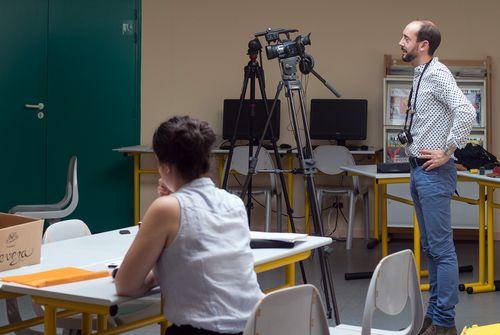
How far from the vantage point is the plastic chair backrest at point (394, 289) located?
7.75 ft

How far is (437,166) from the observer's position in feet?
12.7

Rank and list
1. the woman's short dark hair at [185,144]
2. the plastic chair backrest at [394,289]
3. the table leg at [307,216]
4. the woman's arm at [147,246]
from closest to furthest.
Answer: the woman's arm at [147,246]
the woman's short dark hair at [185,144]
the plastic chair backrest at [394,289]
the table leg at [307,216]

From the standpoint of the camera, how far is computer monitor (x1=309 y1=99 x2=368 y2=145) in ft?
24.0

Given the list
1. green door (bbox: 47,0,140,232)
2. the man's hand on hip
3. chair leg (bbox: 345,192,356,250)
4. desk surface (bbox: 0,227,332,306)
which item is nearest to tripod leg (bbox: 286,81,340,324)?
the man's hand on hip

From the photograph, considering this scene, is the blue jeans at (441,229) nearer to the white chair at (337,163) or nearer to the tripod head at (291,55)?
the tripod head at (291,55)

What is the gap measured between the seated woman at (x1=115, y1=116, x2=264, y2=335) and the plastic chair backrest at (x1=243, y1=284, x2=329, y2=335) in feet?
0.69

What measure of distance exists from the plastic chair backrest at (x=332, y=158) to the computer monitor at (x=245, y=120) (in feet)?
1.71

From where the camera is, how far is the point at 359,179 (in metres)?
7.30

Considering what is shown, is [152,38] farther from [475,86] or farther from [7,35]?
[475,86]

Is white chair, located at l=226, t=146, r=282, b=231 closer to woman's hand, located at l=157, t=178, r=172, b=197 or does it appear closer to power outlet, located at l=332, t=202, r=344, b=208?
power outlet, located at l=332, t=202, r=344, b=208

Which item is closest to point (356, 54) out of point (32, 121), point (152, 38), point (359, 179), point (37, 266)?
point (359, 179)

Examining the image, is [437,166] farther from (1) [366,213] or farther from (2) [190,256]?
(1) [366,213]

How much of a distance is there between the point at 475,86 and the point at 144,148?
3.06m

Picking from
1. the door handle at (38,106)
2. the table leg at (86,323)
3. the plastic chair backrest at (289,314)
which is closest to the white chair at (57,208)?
the door handle at (38,106)
